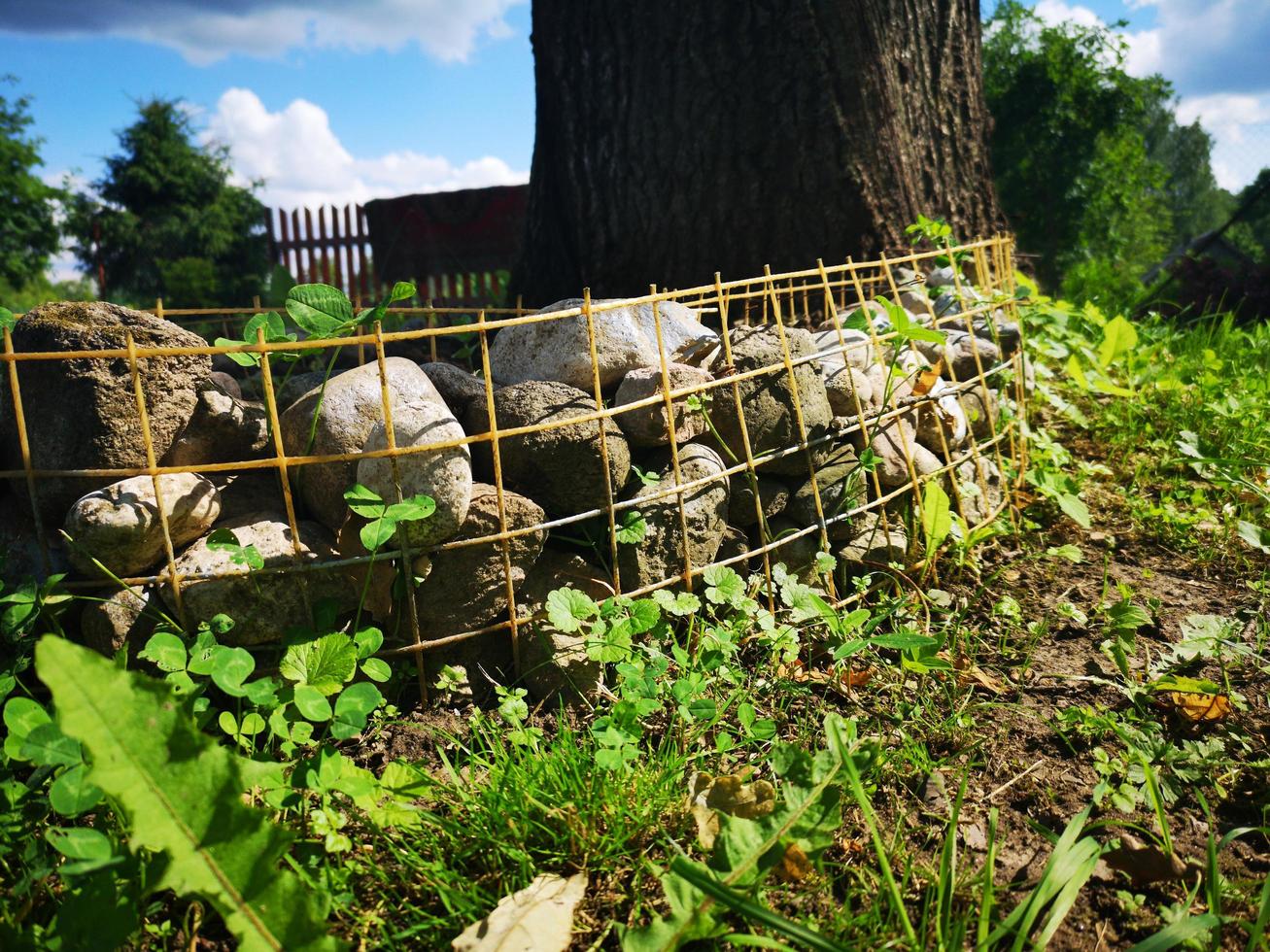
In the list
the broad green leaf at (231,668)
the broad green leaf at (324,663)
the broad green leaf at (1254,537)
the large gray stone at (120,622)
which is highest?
the large gray stone at (120,622)

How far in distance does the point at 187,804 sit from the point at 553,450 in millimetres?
1052

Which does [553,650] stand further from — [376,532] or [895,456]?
[895,456]

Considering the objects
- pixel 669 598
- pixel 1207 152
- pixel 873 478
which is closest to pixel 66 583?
Answer: pixel 669 598

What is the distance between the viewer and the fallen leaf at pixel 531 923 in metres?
1.38

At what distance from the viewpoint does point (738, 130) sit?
3646mm

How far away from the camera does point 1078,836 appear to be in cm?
173

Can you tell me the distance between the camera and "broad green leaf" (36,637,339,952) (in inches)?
47.9

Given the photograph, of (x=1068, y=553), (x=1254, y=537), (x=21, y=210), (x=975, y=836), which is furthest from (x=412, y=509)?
(x=21, y=210)

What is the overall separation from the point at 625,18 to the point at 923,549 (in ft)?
7.92

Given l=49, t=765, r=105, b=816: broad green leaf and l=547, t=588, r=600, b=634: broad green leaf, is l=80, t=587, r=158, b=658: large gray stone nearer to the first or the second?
l=49, t=765, r=105, b=816: broad green leaf

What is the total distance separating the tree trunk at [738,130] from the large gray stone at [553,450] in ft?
5.95

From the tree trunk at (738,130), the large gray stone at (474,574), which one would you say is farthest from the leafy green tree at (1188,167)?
the large gray stone at (474,574)

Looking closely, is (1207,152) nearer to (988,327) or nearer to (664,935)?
(988,327)

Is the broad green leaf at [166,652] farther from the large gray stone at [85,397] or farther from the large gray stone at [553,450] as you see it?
the large gray stone at [553,450]
